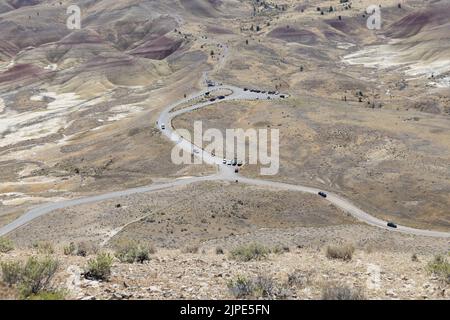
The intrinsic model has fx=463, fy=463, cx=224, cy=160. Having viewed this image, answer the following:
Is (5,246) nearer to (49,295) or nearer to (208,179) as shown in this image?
(49,295)

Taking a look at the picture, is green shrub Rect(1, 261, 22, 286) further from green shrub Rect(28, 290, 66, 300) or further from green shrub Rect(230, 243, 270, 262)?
green shrub Rect(230, 243, 270, 262)

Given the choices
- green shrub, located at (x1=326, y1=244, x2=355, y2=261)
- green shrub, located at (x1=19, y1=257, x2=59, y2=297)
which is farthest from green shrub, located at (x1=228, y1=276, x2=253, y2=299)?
green shrub, located at (x1=326, y1=244, x2=355, y2=261)

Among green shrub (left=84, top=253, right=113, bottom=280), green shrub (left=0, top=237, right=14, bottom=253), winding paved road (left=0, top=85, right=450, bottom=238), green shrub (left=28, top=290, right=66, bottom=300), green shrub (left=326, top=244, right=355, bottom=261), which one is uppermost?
green shrub (left=28, top=290, right=66, bottom=300)

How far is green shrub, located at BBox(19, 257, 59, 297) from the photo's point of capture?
14830 millimetres

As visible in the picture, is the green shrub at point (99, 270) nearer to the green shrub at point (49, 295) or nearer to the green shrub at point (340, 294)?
the green shrub at point (49, 295)

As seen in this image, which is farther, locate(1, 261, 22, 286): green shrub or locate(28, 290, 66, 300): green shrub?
locate(1, 261, 22, 286): green shrub

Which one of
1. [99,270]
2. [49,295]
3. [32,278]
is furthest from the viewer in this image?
[99,270]

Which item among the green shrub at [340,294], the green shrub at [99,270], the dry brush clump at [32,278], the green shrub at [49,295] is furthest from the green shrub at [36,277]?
the green shrub at [340,294]

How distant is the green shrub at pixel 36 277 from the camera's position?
14830mm

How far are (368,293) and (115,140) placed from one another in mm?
79307

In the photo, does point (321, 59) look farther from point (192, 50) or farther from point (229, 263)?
point (229, 263)

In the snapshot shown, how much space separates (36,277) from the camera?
1532 centimetres

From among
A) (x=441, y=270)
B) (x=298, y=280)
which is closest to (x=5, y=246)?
(x=298, y=280)
